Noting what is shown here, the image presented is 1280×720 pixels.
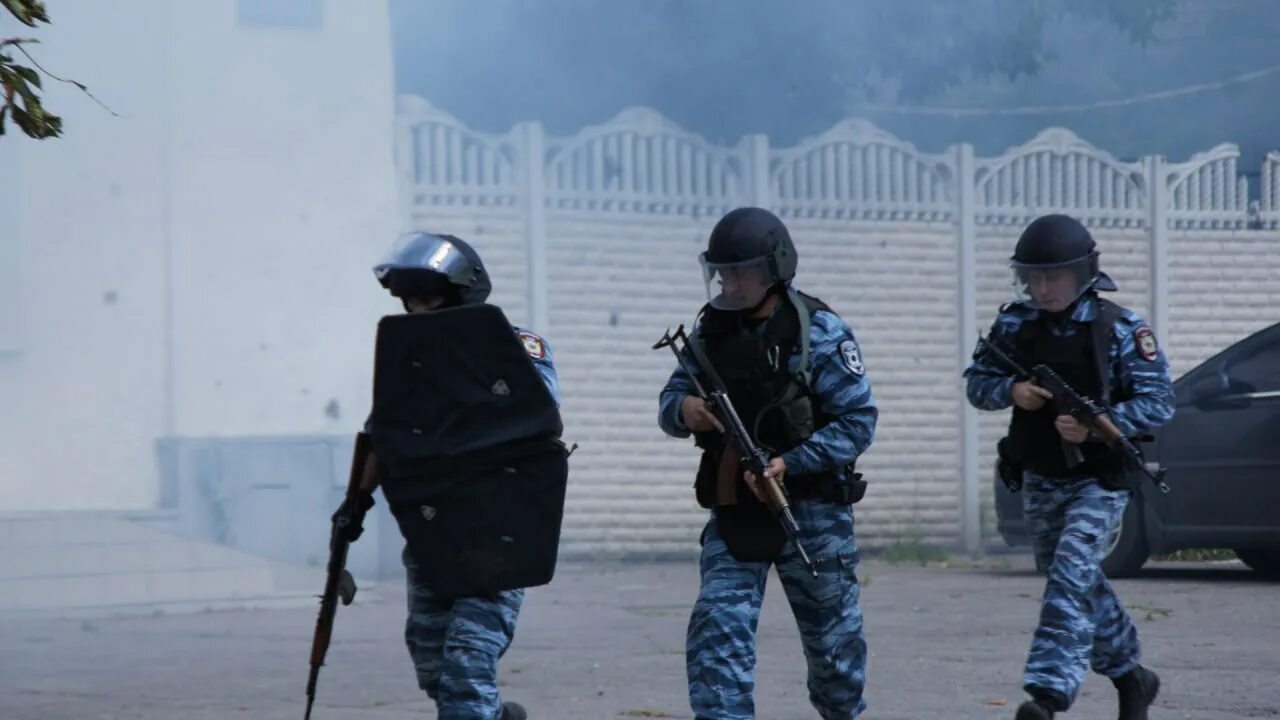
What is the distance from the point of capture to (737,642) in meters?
4.62

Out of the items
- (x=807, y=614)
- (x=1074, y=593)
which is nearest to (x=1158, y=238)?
(x=1074, y=593)

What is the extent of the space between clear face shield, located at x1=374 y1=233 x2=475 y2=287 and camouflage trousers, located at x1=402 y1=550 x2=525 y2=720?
61 centimetres

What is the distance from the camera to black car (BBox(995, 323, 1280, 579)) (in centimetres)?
973

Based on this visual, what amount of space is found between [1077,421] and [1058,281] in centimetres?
39

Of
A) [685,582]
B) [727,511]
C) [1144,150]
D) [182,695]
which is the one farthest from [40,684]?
[1144,150]

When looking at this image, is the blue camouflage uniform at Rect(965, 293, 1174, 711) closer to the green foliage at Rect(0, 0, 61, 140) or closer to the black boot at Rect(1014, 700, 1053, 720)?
the black boot at Rect(1014, 700, 1053, 720)

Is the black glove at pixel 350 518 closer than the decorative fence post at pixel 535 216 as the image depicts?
Yes

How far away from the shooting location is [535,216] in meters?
11.8

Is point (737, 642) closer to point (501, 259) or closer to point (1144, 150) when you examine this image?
point (501, 259)

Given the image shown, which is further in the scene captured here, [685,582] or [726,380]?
[685,582]

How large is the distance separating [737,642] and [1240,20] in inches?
400

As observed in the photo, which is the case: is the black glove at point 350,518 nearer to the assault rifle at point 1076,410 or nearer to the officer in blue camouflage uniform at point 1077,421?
the officer in blue camouflage uniform at point 1077,421

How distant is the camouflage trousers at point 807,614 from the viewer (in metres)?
4.63

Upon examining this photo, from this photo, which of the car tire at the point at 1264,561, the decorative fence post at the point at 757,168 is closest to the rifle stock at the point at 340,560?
the car tire at the point at 1264,561
